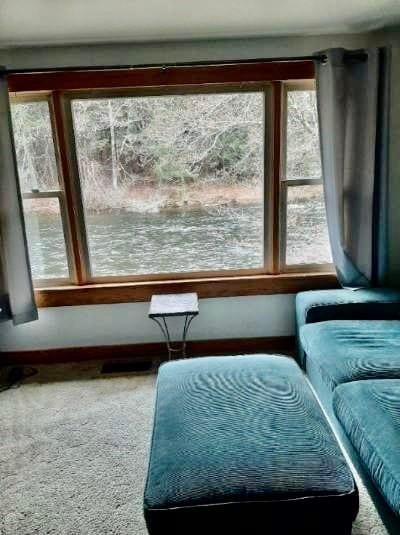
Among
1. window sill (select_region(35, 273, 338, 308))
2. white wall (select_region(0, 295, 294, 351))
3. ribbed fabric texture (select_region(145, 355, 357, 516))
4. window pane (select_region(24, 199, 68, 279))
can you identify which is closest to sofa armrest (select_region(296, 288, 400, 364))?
window sill (select_region(35, 273, 338, 308))

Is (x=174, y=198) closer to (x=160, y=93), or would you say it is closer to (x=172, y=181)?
(x=172, y=181)

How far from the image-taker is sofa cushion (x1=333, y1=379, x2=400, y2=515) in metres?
1.19

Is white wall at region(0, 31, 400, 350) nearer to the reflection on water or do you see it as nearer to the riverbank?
the reflection on water

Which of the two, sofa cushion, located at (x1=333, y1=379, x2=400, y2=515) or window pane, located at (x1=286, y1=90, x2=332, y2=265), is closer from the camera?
sofa cushion, located at (x1=333, y1=379, x2=400, y2=515)

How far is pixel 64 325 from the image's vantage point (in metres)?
2.74

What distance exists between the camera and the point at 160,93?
2.47 meters

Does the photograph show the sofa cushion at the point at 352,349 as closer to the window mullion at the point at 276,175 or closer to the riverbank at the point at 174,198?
the window mullion at the point at 276,175

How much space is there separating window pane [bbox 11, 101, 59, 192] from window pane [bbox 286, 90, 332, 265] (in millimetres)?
1634

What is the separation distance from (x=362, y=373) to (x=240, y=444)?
2.45 ft

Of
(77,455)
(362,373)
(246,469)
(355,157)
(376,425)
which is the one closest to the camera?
(246,469)

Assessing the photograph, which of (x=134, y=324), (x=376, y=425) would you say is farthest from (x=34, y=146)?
(x=376, y=425)

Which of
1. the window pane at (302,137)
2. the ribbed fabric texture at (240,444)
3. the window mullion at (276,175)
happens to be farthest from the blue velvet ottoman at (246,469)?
the window pane at (302,137)

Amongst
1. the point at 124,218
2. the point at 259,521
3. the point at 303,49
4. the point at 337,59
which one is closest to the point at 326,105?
the point at 337,59

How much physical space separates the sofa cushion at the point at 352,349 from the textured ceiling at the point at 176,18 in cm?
175
